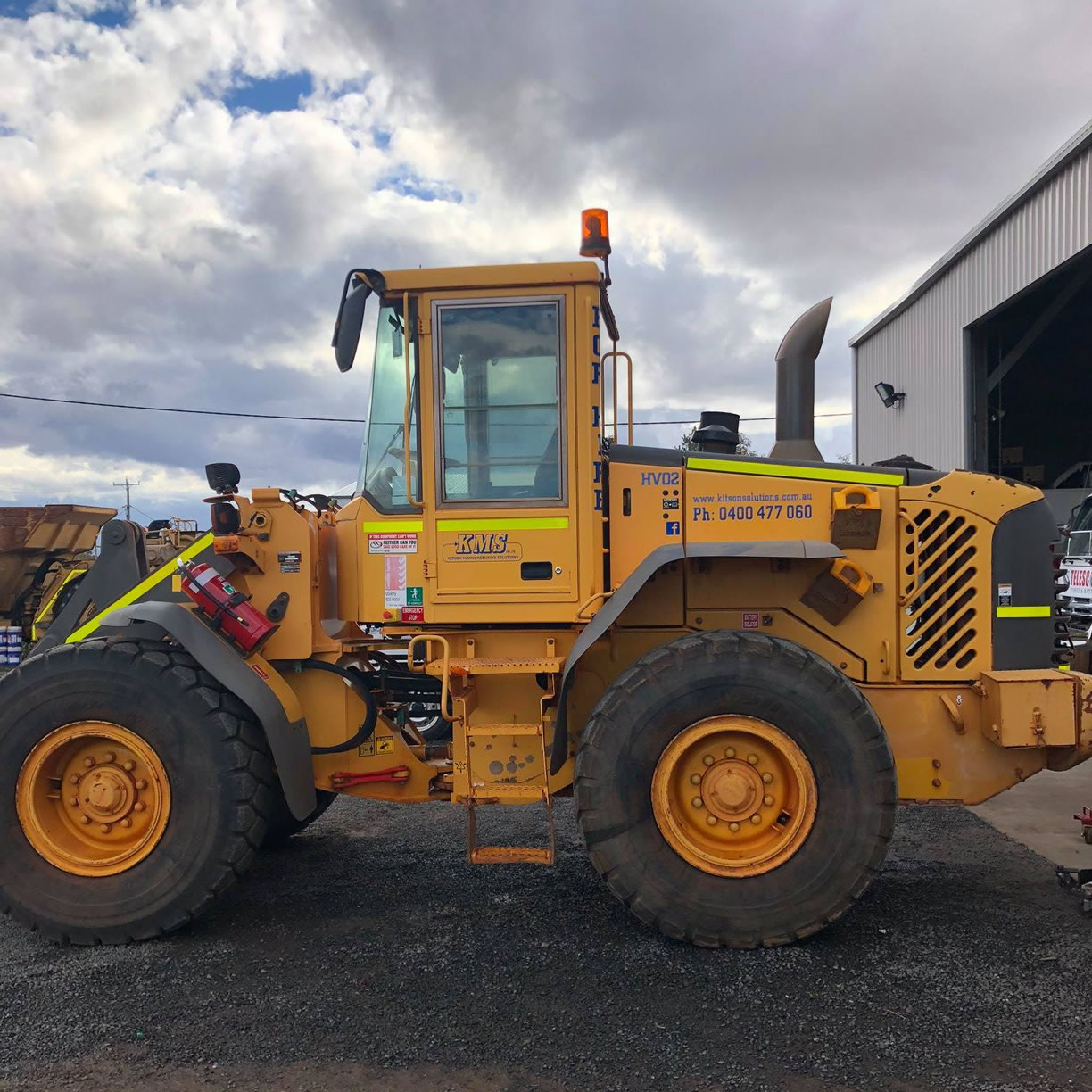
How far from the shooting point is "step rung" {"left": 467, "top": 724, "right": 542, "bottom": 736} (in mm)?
4012

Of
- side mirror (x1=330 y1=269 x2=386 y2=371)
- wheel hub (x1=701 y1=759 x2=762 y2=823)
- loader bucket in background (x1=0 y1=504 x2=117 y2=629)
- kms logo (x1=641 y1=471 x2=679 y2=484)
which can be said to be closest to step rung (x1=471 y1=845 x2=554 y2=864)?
wheel hub (x1=701 y1=759 x2=762 y2=823)

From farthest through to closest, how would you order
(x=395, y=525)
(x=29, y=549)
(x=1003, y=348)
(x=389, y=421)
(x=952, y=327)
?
1. (x=1003, y=348)
2. (x=952, y=327)
3. (x=29, y=549)
4. (x=389, y=421)
5. (x=395, y=525)

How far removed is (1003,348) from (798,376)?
13366 millimetres

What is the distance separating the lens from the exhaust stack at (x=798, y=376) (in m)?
4.97

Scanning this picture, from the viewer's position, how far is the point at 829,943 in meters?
3.76

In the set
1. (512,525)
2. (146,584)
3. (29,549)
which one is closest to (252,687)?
(146,584)

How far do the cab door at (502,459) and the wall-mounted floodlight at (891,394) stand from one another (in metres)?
15.6

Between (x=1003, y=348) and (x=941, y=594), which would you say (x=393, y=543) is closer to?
(x=941, y=594)

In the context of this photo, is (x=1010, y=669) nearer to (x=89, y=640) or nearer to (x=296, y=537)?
(x=296, y=537)

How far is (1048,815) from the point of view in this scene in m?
5.84

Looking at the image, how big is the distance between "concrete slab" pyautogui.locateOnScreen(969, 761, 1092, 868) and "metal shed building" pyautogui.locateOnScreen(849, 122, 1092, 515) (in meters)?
7.32

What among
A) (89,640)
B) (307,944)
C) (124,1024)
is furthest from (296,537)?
(124,1024)

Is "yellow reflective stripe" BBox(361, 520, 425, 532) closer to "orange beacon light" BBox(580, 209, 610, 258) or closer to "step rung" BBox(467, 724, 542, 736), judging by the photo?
"step rung" BBox(467, 724, 542, 736)

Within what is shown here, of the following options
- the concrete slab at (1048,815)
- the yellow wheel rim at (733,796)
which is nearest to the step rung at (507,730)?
the yellow wheel rim at (733,796)
